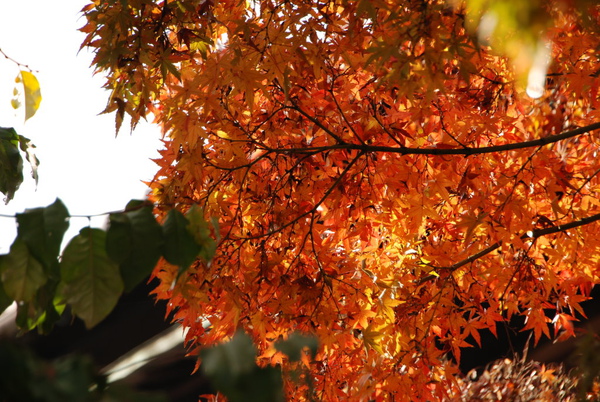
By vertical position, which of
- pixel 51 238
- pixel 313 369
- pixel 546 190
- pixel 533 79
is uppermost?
pixel 51 238

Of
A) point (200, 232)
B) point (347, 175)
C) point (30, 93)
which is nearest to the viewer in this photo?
point (200, 232)

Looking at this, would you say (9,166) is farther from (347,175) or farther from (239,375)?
(239,375)

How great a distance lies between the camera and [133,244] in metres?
0.94

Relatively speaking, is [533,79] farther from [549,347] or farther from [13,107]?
[549,347]

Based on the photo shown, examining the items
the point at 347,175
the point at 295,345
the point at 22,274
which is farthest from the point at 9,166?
the point at 295,345

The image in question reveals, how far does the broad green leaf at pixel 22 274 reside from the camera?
2.99 ft

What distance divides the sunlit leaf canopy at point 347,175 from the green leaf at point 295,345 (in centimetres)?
134

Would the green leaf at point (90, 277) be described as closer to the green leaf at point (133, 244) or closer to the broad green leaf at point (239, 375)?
the green leaf at point (133, 244)

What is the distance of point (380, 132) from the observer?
2.56 m

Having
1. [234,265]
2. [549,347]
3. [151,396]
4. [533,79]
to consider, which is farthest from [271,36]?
[549,347]

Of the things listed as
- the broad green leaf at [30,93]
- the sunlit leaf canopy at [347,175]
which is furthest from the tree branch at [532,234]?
the broad green leaf at [30,93]

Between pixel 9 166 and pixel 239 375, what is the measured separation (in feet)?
6.38

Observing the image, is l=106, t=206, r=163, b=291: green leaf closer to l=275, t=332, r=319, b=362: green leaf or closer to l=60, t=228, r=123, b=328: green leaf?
l=60, t=228, r=123, b=328: green leaf

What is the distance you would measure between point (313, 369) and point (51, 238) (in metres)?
2.29
